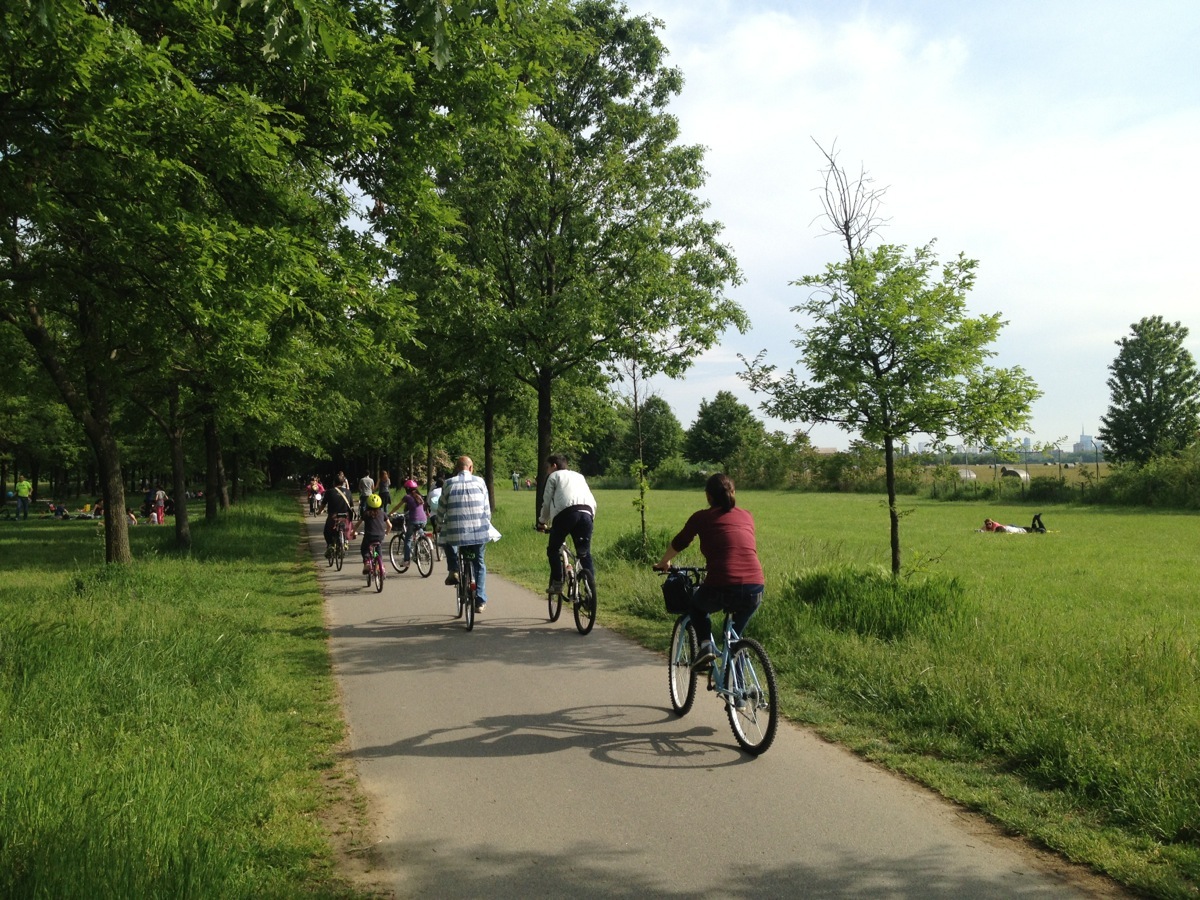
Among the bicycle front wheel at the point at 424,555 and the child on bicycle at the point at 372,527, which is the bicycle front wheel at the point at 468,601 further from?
the bicycle front wheel at the point at 424,555

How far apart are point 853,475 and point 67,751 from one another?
829cm

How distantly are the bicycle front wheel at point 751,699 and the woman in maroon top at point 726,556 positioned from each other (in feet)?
0.97

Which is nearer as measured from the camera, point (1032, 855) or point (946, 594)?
point (1032, 855)

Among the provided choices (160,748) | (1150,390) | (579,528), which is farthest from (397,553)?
(1150,390)

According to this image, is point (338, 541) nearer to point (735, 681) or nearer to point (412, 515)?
point (412, 515)

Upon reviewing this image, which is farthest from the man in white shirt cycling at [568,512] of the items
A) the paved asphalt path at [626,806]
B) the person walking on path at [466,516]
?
the paved asphalt path at [626,806]

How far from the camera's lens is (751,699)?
5727 millimetres

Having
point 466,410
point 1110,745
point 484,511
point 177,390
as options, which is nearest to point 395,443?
point 466,410

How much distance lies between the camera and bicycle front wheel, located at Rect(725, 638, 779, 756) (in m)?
5.53

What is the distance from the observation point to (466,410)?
27.9 meters

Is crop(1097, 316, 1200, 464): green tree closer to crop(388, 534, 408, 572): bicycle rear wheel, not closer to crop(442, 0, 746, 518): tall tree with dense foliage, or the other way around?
crop(442, 0, 746, 518): tall tree with dense foliage

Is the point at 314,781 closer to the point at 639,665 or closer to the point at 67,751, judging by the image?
the point at 67,751

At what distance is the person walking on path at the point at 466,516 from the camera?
34.0ft

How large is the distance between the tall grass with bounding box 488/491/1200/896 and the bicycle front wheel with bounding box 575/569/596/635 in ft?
1.60
